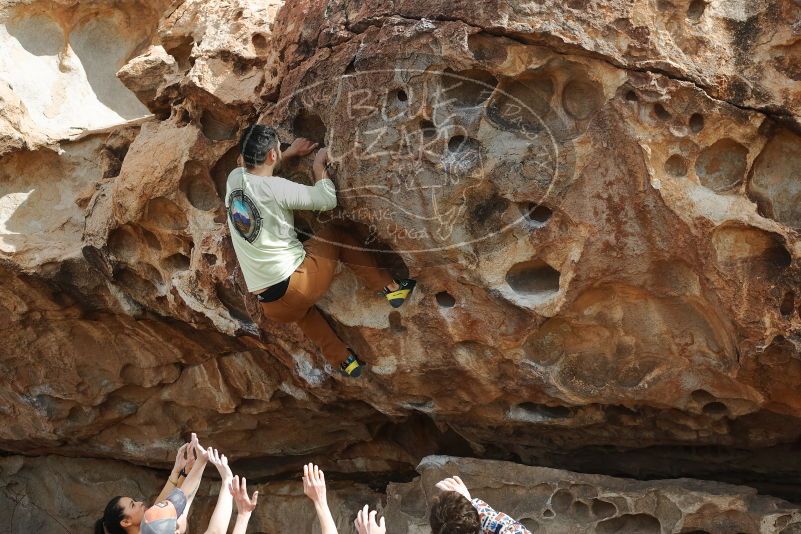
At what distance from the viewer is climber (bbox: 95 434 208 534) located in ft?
11.9

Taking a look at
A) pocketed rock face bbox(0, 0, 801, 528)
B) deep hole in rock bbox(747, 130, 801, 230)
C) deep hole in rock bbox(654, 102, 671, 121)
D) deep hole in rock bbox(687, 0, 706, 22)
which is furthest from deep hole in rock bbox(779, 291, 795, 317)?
deep hole in rock bbox(687, 0, 706, 22)

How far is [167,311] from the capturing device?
543cm

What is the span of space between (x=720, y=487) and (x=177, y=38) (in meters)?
3.65

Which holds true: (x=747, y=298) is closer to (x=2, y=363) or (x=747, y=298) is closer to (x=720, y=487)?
(x=720, y=487)

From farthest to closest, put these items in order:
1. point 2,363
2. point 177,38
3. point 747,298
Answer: point 2,363, point 177,38, point 747,298

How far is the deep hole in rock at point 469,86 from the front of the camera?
4227mm

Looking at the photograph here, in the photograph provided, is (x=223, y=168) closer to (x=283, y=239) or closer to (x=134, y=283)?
(x=283, y=239)

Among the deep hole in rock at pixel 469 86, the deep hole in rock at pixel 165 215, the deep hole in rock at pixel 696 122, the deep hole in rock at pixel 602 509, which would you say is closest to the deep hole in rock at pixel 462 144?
the deep hole in rock at pixel 469 86

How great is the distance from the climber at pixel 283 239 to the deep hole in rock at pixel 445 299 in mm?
142

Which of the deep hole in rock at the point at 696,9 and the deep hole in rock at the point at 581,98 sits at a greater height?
the deep hole in rock at the point at 696,9

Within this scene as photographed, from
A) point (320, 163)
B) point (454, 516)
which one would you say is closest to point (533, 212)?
point (320, 163)

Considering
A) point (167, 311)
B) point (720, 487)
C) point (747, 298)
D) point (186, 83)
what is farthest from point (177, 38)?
point (720, 487)

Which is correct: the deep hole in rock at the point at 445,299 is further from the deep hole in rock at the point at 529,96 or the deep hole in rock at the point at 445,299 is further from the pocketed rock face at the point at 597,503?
the pocketed rock face at the point at 597,503

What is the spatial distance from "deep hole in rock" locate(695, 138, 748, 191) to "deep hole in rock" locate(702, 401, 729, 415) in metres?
1.18
